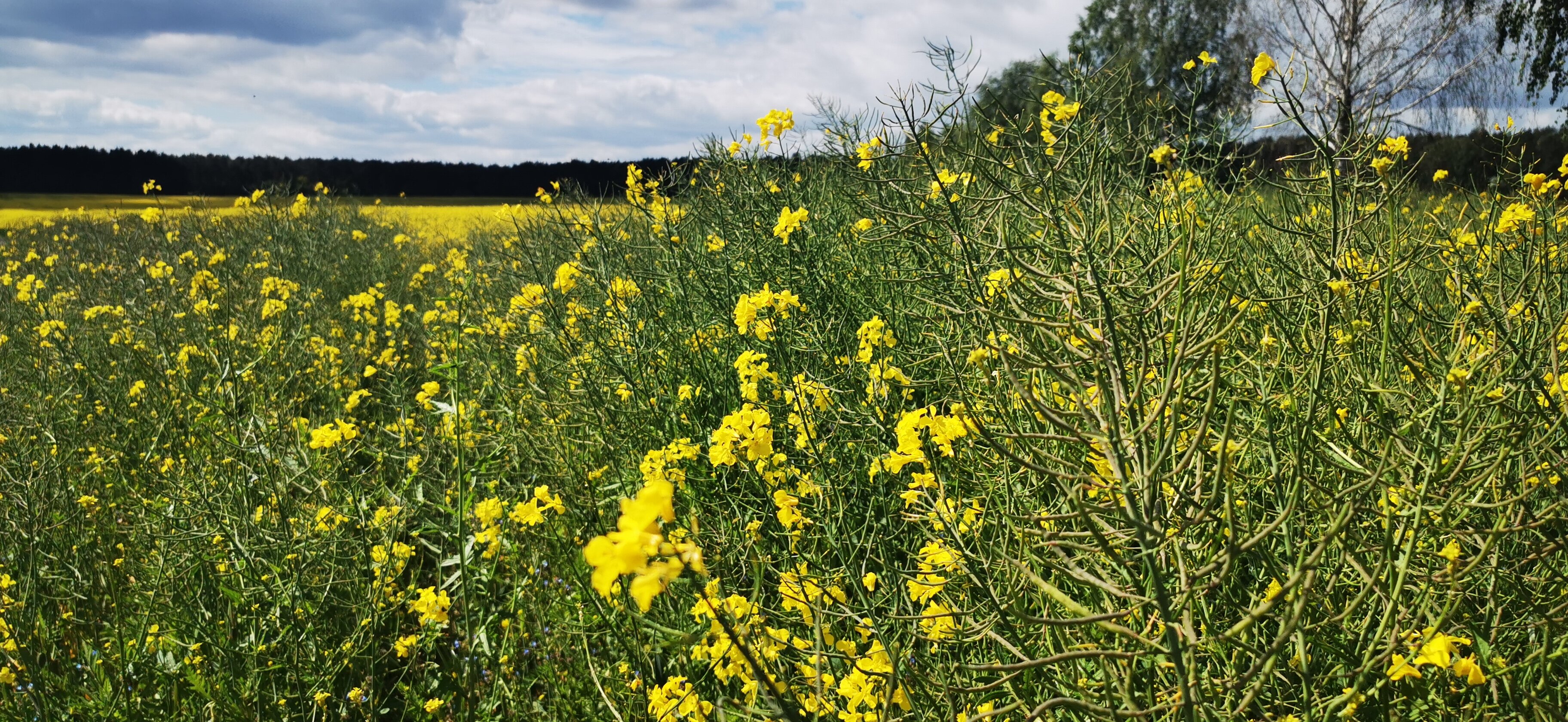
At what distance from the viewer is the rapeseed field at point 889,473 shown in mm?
1030

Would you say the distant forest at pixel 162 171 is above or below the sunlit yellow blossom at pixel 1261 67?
above

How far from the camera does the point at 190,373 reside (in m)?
3.88

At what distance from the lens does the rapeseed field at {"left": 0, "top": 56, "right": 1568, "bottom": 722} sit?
1030 millimetres

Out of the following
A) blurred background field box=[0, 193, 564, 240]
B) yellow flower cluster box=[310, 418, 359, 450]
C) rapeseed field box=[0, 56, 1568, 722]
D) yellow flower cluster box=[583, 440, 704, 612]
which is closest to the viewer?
yellow flower cluster box=[583, 440, 704, 612]

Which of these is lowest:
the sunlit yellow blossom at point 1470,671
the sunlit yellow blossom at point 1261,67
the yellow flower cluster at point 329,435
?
the yellow flower cluster at point 329,435

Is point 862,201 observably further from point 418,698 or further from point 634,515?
point 634,515

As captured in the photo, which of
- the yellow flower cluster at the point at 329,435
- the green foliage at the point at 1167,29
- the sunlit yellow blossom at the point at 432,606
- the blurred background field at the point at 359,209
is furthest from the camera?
the green foliage at the point at 1167,29

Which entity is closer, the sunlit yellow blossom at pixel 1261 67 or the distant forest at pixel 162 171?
the sunlit yellow blossom at pixel 1261 67

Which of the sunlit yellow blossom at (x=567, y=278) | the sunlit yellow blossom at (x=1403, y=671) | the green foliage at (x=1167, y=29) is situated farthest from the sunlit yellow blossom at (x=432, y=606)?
the green foliage at (x=1167, y=29)

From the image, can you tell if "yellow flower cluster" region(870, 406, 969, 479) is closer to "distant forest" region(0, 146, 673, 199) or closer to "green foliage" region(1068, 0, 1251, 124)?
"green foliage" region(1068, 0, 1251, 124)

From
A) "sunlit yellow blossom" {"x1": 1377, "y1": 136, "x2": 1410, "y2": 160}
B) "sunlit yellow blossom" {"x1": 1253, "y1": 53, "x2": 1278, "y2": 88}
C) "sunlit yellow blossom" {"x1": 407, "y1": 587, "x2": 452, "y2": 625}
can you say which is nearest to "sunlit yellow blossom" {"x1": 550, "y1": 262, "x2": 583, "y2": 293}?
"sunlit yellow blossom" {"x1": 407, "y1": 587, "x2": 452, "y2": 625}

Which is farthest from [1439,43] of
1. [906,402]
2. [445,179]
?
[445,179]

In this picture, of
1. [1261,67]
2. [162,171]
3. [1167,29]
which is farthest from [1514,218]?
[162,171]

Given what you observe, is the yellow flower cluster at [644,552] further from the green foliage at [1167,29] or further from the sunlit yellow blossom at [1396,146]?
the green foliage at [1167,29]
